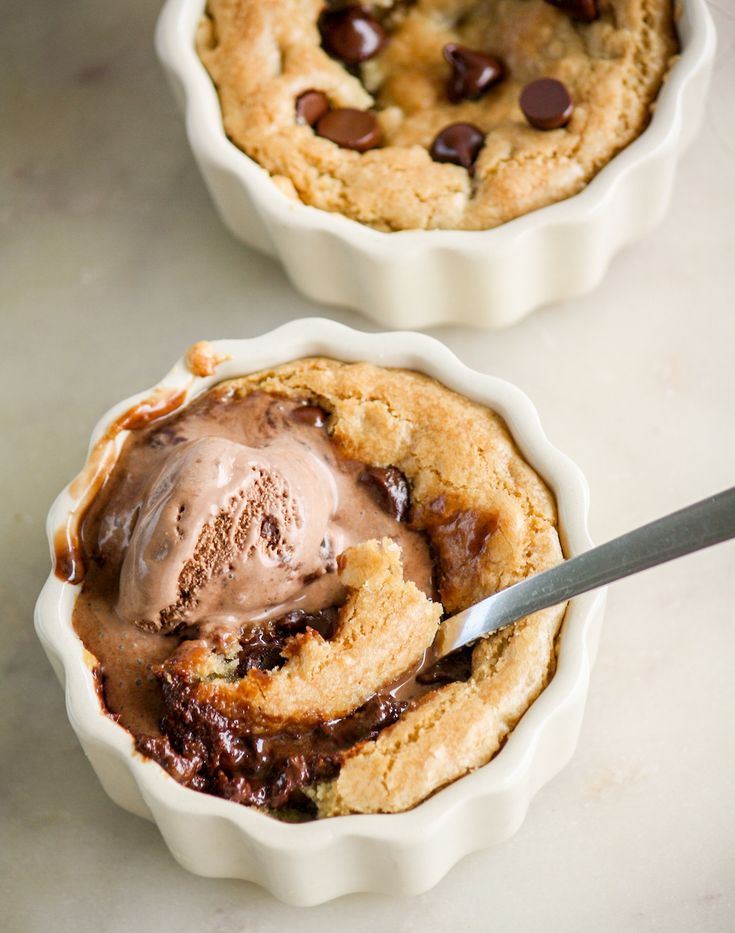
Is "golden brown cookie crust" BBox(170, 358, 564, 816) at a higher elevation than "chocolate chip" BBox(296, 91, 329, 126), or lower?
lower

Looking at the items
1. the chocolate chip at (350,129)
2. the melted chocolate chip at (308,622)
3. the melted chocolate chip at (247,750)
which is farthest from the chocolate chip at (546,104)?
the melted chocolate chip at (247,750)

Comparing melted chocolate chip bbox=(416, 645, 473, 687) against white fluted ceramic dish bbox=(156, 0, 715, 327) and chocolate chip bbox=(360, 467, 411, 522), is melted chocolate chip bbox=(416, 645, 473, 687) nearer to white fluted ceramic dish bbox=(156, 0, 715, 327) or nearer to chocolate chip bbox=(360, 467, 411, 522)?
chocolate chip bbox=(360, 467, 411, 522)

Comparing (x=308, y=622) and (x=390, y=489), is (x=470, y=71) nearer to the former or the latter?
(x=390, y=489)

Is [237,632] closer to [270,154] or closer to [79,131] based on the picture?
[270,154]

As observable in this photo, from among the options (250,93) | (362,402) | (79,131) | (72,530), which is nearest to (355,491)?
(362,402)

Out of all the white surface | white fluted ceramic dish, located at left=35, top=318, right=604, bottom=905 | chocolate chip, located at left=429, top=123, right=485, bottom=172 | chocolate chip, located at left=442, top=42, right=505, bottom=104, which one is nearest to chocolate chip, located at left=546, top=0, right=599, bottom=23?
chocolate chip, located at left=442, top=42, right=505, bottom=104

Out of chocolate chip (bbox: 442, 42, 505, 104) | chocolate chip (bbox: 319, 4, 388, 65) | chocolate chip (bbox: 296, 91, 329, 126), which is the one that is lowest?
chocolate chip (bbox: 442, 42, 505, 104)
